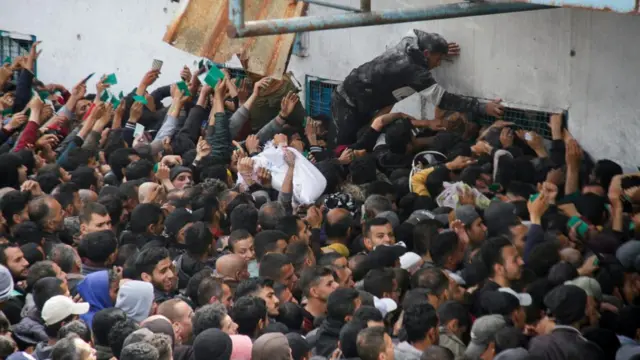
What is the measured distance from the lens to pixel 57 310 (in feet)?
24.0

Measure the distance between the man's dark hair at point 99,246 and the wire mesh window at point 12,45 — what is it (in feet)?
32.1

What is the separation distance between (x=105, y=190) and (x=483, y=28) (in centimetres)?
374

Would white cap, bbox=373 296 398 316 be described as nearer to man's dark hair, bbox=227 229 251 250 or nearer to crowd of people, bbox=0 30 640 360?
crowd of people, bbox=0 30 640 360

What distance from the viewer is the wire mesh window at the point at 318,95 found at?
13.2m

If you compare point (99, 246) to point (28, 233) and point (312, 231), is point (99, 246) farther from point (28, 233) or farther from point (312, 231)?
point (312, 231)

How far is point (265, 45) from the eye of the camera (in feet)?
37.5

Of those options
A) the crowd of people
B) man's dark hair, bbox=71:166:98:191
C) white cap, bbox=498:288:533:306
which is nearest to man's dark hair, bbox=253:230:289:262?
the crowd of people

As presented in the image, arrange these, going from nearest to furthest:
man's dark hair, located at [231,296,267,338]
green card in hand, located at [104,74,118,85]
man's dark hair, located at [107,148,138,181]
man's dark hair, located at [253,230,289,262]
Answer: man's dark hair, located at [231,296,267,338], man's dark hair, located at [253,230,289,262], man's dark hair, located at [107,148,138,181], green card in hand, located at [104,74,118,85]

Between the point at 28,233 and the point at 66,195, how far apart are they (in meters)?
0.78

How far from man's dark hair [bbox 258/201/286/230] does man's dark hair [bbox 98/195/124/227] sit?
3.73 ft

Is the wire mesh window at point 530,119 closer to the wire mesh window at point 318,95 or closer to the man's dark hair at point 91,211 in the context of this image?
the wire mesh window at point 318,95

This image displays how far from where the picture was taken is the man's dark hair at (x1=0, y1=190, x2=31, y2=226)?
957 cm

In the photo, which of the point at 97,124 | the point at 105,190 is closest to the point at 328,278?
the point at 105,190

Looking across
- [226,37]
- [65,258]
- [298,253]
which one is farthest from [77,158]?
[298,253]
